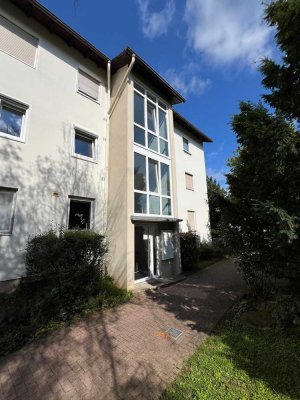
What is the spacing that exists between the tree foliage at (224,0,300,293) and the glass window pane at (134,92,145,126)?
550 centimetres

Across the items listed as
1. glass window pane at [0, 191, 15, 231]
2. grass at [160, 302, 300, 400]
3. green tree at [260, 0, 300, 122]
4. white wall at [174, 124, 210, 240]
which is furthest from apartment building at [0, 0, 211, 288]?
green tree at [260, 0, 300, 122]

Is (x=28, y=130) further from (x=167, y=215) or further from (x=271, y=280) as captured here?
(x=271, y=280)

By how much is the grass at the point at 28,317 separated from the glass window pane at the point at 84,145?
227 inches

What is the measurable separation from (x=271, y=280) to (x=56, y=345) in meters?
6.13

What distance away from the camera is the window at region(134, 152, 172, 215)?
9.14 metres

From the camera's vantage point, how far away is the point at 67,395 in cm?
324

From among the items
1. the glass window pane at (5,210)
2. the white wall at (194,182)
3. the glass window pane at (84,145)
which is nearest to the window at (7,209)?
the glass window pane at (5,210)

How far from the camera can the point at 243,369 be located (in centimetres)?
368

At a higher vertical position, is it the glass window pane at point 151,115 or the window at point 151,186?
the glass window pane at point 151,115

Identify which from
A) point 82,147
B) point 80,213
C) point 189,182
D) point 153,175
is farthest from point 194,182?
point 80,213

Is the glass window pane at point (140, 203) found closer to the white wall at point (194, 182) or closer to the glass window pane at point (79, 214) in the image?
the glass window pane at point (79, 214)

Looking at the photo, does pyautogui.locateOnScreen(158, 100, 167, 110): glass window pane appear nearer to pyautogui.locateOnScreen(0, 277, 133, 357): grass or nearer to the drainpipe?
the drainpipe

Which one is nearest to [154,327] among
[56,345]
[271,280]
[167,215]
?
[56,345]

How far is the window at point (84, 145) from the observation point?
9188mm
